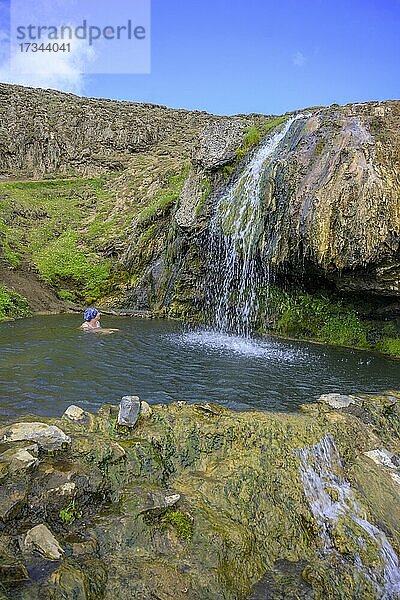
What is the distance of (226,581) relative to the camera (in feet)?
14.0

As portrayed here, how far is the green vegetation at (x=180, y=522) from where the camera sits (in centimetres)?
460

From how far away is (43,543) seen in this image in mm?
4086

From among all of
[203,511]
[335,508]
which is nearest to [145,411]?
[203,511]

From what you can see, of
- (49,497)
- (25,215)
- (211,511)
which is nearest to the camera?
(49,497)

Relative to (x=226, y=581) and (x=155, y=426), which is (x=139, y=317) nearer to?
(x=155, y=426)

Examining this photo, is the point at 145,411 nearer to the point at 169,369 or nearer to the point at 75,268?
the point at 169,369

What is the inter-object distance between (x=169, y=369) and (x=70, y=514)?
18.0ft

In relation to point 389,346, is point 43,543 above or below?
above

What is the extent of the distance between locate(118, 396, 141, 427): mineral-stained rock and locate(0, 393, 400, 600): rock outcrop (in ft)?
0.37

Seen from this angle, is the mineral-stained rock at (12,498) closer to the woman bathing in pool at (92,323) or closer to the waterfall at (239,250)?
the woman bathing in pool at (92,323)

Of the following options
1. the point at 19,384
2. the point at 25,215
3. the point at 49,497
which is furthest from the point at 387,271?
the point at 25,215

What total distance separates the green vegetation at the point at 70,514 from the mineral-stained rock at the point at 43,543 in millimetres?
395

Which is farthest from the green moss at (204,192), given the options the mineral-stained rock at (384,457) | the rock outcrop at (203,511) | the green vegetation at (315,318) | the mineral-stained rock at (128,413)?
the mineral-stained rock at (384,457)

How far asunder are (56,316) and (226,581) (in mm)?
14260
